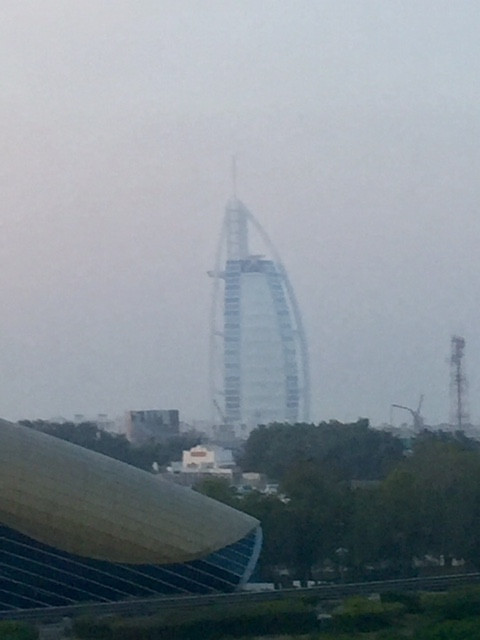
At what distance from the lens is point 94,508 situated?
2238 cm

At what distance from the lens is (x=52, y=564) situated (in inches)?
885

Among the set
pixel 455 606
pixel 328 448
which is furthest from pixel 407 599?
pixel 328 448

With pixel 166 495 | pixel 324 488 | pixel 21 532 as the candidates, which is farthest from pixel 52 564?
pixel 324 488

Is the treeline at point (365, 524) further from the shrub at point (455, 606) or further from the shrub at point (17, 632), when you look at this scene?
the shrub at point (17, 632)

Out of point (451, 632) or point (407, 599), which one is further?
point (407, 599)

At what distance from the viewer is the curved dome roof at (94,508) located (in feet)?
Result: 72.2

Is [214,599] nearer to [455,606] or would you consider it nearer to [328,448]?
[455,606]

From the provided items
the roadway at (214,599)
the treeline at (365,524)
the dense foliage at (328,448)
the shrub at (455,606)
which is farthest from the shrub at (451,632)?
the dense foliage at (328,448)

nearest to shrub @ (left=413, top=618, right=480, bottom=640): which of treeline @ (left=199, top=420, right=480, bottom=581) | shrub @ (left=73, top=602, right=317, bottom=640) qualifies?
shrub @ (left=73, top=602, right=317, bottom=640)

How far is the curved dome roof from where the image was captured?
22.0 metres

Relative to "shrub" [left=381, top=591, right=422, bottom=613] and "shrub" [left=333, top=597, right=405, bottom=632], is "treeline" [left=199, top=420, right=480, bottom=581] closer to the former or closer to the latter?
"shrub" [left=381, top=591, right=422, bottom=613]

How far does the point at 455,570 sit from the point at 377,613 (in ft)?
36.1

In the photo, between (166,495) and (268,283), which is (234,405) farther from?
(166,495)

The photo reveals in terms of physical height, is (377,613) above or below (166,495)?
below
